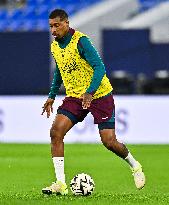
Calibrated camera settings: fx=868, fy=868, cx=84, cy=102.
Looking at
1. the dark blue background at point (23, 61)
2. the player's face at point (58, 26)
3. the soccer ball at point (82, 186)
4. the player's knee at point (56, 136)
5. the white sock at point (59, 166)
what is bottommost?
the soccer ball at point (82, 186)

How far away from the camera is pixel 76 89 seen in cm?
952

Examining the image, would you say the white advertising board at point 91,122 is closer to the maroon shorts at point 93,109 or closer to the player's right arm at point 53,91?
the player's right arm at point 53,91

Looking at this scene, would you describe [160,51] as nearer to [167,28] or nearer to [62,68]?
[167,28]

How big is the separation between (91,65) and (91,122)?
1081cm

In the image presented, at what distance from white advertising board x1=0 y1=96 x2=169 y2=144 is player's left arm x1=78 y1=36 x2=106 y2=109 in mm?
10559

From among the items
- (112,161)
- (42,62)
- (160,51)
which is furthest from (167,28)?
(112,161)

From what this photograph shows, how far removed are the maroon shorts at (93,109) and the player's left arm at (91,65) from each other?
42 centimetres

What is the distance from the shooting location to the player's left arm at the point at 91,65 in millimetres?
9062

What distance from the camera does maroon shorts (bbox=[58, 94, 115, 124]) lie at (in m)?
9.50

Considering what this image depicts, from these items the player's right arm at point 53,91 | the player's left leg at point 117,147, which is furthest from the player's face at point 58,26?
the player's left leg at point 117,147

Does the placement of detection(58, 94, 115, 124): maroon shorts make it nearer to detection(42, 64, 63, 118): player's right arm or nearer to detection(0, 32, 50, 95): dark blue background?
detection(42, 64, 63, 118): player's right arm

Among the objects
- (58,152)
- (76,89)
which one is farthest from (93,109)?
(58,152)

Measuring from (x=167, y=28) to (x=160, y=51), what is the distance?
4.82m

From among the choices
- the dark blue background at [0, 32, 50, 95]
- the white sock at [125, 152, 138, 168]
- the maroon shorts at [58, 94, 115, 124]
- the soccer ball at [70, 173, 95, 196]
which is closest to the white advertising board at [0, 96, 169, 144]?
the dark blue background at [0, 32, 50, 95]
